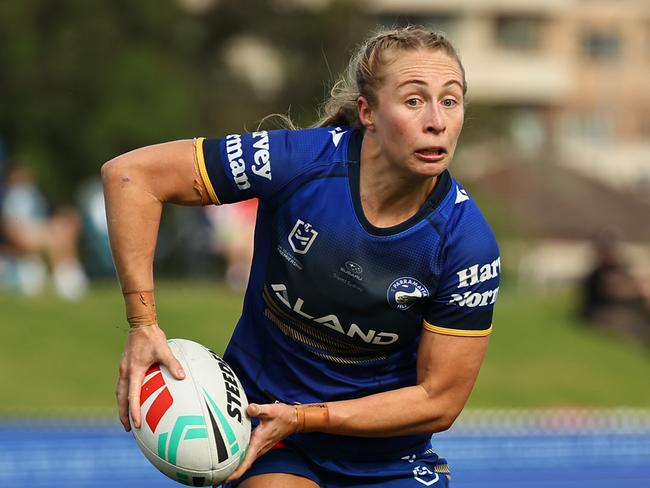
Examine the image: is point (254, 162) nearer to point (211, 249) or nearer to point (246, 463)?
point (246, 463)

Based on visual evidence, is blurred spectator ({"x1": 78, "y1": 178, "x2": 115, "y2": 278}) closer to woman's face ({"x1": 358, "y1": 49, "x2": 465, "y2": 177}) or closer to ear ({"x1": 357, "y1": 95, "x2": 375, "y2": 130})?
ear ({"x1": 357, "y1": 95, "x2": 375, "y2": 130})

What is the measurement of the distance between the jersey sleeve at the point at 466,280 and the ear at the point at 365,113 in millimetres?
388

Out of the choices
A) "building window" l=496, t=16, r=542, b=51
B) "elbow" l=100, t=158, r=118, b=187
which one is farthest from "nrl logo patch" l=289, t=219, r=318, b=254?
"building window" l=496, t=16, r=542, b=51

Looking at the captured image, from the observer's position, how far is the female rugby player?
391 centimetres

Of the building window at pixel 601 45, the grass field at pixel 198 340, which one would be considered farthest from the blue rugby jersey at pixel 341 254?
the building window at pixel 601 45

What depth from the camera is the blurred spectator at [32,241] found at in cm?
1405

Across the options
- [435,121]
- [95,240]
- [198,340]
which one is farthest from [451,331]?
[95,240]

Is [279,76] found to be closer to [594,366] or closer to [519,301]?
[519,301]

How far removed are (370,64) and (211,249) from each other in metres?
14.3

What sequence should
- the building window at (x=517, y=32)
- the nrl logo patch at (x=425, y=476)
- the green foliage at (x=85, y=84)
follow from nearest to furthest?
the nrl logo patch at (x=425, y=476)
the green foliage at (x=85, y=84)
the building window at (x=517, y=32)

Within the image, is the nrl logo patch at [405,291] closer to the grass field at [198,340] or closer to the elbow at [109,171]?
the elbow at [109,171]

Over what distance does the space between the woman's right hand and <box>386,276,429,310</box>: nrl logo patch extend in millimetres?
671

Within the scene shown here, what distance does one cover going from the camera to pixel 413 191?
3.96 meters

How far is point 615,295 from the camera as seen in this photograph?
15.0 meters
